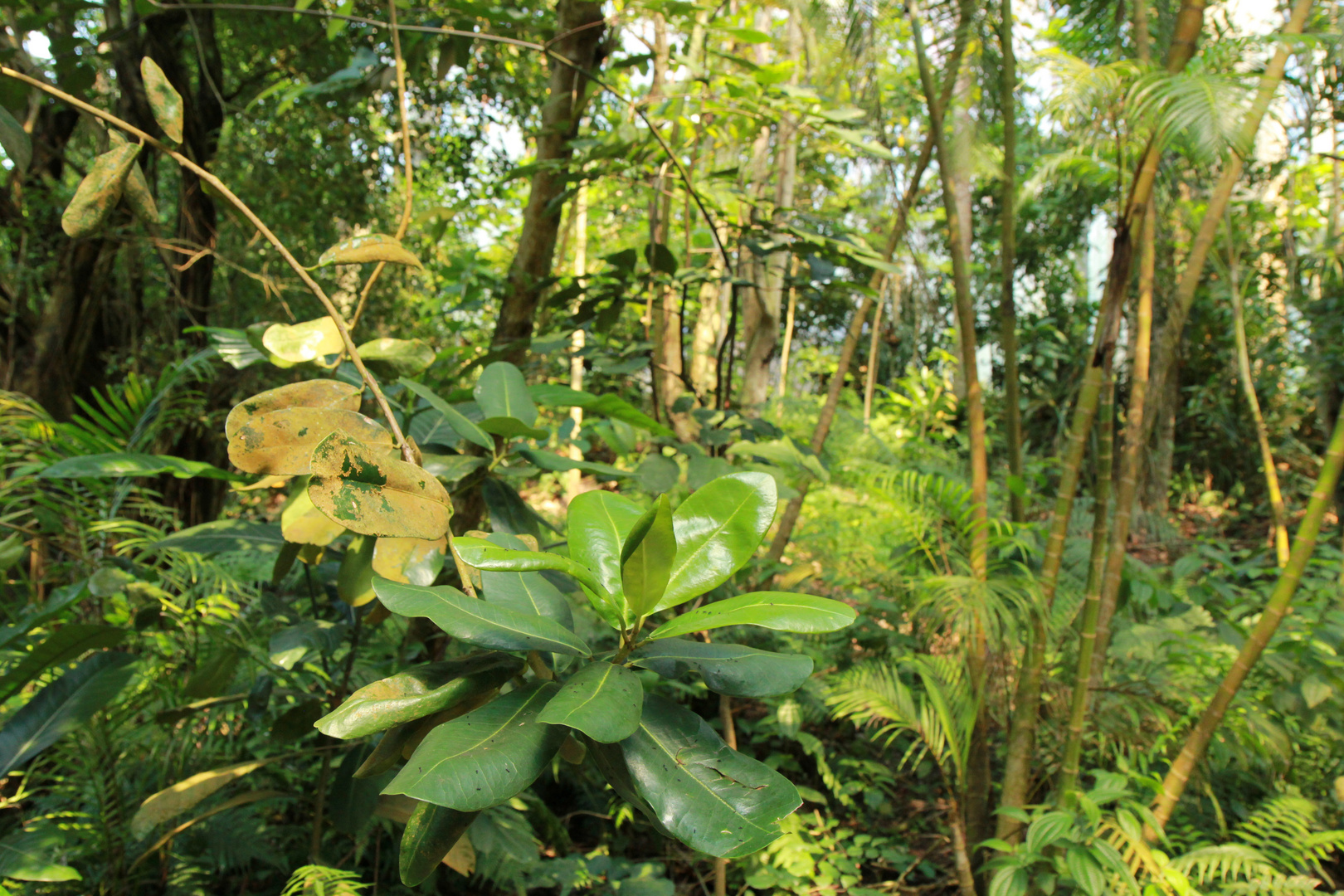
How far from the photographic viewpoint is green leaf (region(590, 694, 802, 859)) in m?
0.41

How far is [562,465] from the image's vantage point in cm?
83

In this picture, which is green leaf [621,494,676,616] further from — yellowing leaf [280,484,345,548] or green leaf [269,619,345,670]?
green leaf [269,619,345,670]

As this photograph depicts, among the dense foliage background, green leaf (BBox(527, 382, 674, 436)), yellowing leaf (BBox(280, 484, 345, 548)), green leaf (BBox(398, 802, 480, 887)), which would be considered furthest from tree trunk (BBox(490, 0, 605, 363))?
green leaf (BBox(398, 802, 480, 887))

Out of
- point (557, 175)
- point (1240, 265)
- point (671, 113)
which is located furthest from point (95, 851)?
point (1240, 265)

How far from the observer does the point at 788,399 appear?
5785 mm

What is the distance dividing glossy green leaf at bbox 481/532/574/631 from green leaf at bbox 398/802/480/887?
0.16m

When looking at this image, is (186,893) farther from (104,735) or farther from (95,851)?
(104,735)

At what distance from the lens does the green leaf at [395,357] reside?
763 mm

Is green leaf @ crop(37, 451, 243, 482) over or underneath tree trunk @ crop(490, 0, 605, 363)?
underneath

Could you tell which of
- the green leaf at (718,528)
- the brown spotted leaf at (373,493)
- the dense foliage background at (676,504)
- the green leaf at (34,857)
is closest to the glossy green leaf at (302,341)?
the dense foliage background at (676,504)

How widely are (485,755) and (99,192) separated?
0.55 m

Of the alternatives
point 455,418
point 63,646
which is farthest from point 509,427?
point 63,646

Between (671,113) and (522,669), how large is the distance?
4.35ft

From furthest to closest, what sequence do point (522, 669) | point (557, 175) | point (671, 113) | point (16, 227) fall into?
point (16, 227) → point (671, 113) → point (557, 175) → point (522, 669)
